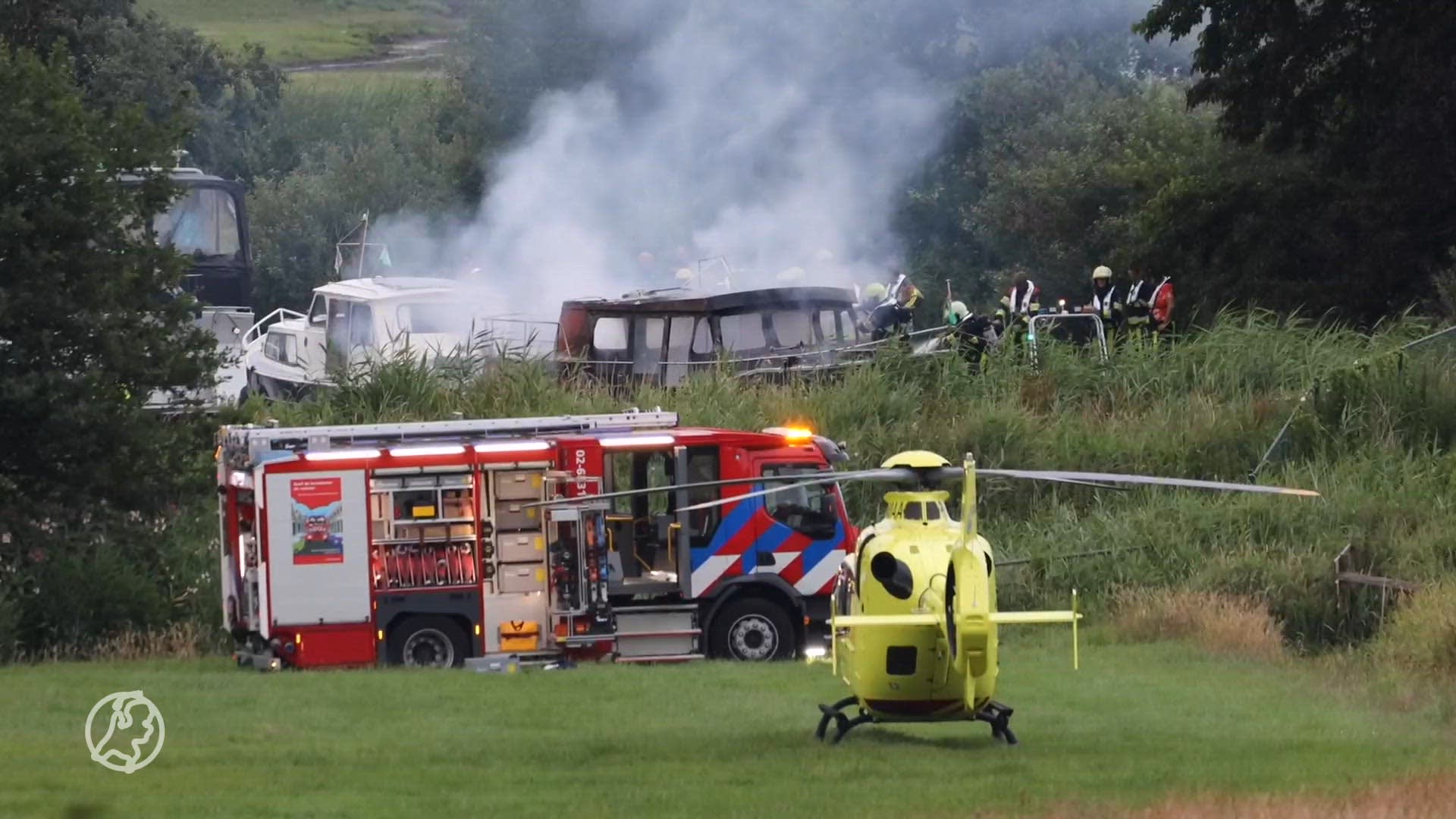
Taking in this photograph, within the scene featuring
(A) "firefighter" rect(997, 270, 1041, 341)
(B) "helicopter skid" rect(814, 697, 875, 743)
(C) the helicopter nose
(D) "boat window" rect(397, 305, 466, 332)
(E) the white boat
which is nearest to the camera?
(C) the helicopter nose

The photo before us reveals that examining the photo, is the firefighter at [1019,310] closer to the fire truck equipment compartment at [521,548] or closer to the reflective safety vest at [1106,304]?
the reflective safety vest at [1106,304]

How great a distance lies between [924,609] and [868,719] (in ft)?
3.68

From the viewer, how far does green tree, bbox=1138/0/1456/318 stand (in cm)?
3086

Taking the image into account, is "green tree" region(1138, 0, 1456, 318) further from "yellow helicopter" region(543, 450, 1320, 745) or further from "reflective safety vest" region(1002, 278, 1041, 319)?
"yellow helicopter" region(543, 450, 1320, 745)

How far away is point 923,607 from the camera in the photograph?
41.8ft

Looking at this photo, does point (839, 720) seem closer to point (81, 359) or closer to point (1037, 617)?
point (1037, 617)

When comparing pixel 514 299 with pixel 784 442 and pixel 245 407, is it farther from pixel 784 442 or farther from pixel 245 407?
pixel 784 442

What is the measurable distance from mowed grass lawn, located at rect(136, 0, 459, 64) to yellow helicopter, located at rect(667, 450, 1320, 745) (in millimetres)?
80071

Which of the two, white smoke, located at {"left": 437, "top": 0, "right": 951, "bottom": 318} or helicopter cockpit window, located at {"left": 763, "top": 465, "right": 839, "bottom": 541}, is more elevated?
white smoke, located at {"left": 437, "top": 0, "right": 951, "bottom": 318}

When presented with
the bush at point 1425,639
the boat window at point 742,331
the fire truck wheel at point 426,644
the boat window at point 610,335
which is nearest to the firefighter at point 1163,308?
the boat window at point 742,331

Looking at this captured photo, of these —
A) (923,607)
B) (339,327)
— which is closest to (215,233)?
(339,327)

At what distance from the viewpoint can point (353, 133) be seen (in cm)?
6359

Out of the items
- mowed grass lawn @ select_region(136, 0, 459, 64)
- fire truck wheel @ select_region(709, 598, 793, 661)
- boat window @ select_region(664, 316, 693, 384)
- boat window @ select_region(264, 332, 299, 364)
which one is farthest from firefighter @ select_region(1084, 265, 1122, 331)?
mowed grass lawn @ select_region(136, 0, 459, 64)

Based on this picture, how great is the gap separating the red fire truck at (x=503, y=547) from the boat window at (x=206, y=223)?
14347 mm
